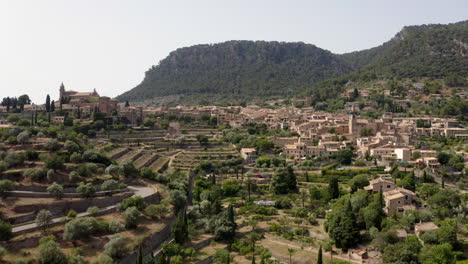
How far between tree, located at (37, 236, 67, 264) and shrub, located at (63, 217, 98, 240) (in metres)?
2.24

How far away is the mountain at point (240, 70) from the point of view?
13000cm

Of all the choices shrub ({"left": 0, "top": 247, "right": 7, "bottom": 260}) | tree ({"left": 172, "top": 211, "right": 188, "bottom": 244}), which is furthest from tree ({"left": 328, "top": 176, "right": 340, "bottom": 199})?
shrub ({"left": 0, "top": 247, "right": 7, "bottom": 260})

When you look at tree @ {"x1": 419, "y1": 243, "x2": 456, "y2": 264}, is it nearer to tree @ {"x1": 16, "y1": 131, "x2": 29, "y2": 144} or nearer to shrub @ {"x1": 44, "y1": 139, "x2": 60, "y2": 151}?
shrub @ {"x1": 44, "y1": 139, "x2": 60, "y2": 151}

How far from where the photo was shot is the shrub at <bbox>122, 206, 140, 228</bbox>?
1179 inches

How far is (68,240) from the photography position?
1070 inches

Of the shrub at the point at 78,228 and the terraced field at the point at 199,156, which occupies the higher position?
the terraced field at the point at 199,156

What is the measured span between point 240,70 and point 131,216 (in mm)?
120608

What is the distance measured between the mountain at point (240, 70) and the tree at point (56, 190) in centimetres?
9120

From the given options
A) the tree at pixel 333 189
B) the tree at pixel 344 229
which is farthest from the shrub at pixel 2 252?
the tree at pixel 333 189

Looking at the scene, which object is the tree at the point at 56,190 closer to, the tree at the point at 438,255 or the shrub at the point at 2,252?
the shrub at the point at 2,252

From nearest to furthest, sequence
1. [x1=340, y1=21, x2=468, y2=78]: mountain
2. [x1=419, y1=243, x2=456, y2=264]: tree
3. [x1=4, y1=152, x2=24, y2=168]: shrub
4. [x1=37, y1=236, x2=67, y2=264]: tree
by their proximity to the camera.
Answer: [x1=37, y1=236, x2=67, y2=264]: tree → [x1=419, y1=243, x2=456, y2=264]: tree → [x1=4, y1=152, x2=24, y2=168]: shrub → [x1=340, y1=21, x2=468, y2=78]: mountain

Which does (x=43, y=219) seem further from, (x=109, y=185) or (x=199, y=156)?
(x=199, y=156)

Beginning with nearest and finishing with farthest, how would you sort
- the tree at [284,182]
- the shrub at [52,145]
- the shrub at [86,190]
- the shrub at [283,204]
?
the shrub at [86,190] < the shrub at [283,204] < the shrub at [52,145] < the tree at [284,182]

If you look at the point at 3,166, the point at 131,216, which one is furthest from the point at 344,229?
the point at 3,166
